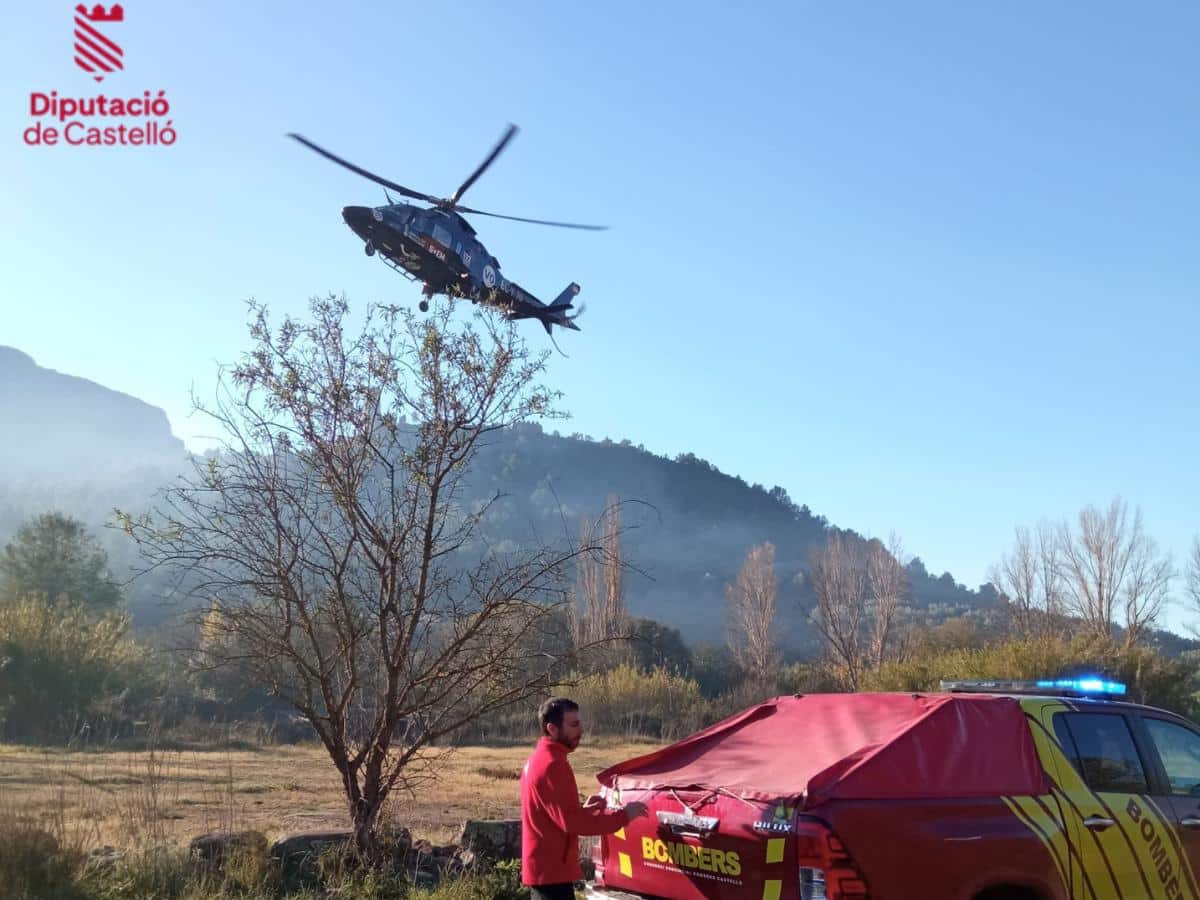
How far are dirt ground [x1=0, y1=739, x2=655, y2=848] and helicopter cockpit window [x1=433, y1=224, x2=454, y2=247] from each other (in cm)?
909

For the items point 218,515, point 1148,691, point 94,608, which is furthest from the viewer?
point 94,608

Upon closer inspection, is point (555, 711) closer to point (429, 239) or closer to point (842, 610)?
point (429, 239)

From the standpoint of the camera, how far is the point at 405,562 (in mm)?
8570

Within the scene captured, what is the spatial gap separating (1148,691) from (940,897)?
72.0 ft

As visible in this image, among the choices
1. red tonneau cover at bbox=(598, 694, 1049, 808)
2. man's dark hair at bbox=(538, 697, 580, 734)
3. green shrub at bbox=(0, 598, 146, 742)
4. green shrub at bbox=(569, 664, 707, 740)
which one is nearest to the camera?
red tonneau cover at bbox=(598, 694, 1049, 808)

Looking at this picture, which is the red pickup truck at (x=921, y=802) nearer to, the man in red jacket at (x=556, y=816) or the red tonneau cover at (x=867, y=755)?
the red tonneau cover at (x=867, y=755)

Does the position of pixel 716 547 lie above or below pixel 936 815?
above

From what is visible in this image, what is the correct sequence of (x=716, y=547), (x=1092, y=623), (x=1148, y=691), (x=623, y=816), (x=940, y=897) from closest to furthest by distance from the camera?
(x=940, y=897)
(x=623, y=816)
(x=1148, y=691)
(x=1092, y=623)
(x=716, y=547)

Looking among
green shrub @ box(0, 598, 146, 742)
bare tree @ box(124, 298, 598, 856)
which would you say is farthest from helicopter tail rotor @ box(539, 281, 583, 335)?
green shrub @ box(0, 598, 146, 742)

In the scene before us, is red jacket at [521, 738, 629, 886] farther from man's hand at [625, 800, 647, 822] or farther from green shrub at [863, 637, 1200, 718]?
green shrub at [863, 637, 1200, 718]

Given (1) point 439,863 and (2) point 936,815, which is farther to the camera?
(1) point 439,863

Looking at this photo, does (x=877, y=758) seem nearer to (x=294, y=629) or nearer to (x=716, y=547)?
(x=294, y=629)

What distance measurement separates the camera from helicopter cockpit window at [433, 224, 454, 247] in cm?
1873

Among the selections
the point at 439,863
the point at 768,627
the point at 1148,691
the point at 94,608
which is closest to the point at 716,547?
the point at 768,627
